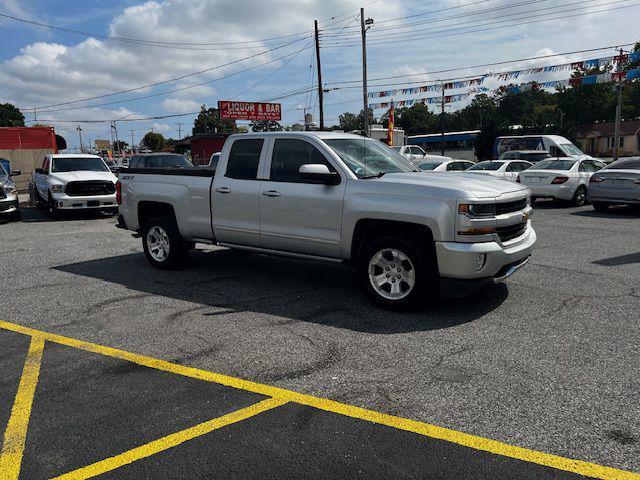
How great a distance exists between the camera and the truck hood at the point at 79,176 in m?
14.8

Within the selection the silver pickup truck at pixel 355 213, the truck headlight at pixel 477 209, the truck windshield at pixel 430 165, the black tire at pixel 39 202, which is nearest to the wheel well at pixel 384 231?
the silver pickup truck at pixel 355 213

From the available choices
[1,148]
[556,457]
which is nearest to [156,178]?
[556,457]

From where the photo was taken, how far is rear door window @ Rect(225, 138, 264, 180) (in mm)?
6777

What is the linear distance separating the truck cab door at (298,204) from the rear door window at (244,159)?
0.76 ft

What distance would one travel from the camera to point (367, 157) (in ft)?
21.1

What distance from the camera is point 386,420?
3.41 m

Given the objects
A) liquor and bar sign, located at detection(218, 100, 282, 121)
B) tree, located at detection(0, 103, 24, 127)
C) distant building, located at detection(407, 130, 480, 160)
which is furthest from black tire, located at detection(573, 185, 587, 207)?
tree, located at detection(0, 103, 24, 127)

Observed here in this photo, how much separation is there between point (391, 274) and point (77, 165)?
13.5 metres

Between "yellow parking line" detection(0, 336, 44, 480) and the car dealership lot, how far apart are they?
0.06 meters

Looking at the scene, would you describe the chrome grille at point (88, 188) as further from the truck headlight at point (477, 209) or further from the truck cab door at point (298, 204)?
the truck headlight at point (477, 209)

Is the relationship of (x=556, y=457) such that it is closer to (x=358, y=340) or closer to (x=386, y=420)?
(x=386, y=420)

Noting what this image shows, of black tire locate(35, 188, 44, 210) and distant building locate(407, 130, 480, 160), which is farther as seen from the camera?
distant building locate(407, 130, 480, 160)

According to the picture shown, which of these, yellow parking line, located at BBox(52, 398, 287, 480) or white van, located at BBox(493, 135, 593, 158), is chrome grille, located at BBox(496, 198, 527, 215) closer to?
yellow parking line, located at BBox(52, 398, 287, 480)

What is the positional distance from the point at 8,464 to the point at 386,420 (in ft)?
7.29
